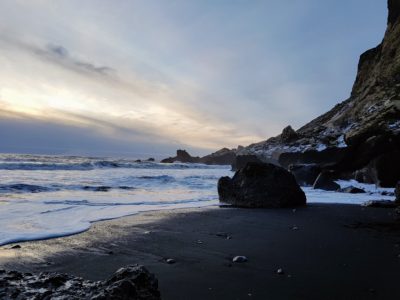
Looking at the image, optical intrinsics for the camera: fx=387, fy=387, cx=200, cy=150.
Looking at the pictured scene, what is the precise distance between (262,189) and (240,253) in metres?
6.71

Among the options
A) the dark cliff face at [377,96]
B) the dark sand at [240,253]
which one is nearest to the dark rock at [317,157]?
the dark cliff face at [377,96]

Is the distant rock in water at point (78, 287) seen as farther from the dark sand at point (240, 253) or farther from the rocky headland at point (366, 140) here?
the rocky headland at point (366, 140)

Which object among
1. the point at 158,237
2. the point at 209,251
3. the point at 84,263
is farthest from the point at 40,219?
the point at 209,251

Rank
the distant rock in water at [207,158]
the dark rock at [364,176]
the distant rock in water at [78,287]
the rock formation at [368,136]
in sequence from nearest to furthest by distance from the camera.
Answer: the distant rock in water at [78,287], the rock formation at [368,136], the dark rock at [364,176], the distant rock in water at [207,158]

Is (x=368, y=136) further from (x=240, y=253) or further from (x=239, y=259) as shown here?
(x=239, y=259)

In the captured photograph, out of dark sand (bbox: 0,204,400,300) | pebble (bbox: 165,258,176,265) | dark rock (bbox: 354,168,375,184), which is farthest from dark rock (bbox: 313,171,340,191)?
pebble (bbox: 165,258,176,265)

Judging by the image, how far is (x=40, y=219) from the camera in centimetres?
830

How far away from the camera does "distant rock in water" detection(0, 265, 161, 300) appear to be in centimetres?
260

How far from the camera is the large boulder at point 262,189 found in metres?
12.0

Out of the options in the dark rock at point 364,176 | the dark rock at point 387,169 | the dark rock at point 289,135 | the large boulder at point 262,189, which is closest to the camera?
the large boulder at point 262,189

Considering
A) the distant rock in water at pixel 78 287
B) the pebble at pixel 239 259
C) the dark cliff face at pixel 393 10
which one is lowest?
the pebble at pixel 239 259

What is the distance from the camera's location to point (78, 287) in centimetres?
276

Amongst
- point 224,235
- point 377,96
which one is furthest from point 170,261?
point 377,96

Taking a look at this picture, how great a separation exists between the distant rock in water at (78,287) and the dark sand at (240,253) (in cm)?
97
